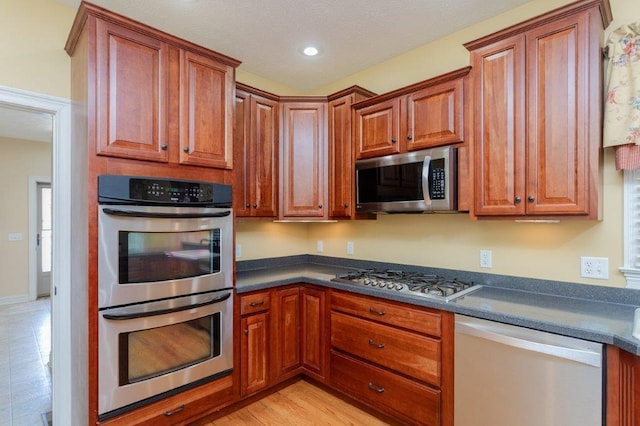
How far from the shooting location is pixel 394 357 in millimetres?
2221

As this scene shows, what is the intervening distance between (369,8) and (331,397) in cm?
283

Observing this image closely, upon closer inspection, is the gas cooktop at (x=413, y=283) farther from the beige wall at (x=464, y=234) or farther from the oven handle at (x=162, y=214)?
the oven handle at (x=162, y=214)

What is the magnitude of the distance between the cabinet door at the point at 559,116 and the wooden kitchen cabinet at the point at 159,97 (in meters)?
1.88

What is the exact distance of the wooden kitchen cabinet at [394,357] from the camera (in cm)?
201

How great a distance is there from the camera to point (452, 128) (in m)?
2.25

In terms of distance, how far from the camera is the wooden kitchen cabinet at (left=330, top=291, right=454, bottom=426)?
6.61 ft

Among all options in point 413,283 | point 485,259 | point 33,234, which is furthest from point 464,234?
point 33,234

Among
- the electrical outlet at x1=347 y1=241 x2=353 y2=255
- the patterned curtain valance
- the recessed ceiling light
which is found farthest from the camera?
the electrical outlet at x1=347 y1=241 x2=353 y2=255

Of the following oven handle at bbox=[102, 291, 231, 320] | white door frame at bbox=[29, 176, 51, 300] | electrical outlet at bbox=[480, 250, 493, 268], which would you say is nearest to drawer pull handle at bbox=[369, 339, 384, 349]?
electrical outlet at bbox=[480, 250, 493, 268]

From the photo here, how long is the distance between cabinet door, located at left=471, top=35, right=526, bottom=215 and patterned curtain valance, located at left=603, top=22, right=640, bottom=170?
1.28ft

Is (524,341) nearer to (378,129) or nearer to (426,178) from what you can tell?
(426,178)

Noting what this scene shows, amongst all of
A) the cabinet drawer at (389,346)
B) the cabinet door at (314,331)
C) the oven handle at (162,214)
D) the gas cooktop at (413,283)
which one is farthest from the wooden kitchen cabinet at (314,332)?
the oven handle at (162,214)

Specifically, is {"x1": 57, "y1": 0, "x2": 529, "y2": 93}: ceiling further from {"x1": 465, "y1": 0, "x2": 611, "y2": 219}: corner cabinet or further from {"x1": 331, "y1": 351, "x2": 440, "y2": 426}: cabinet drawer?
{"x1": 331, "y1": 351, "x2": 440, "y2": 426}: cabinet drawer

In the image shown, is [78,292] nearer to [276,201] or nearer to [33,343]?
[276,201]
